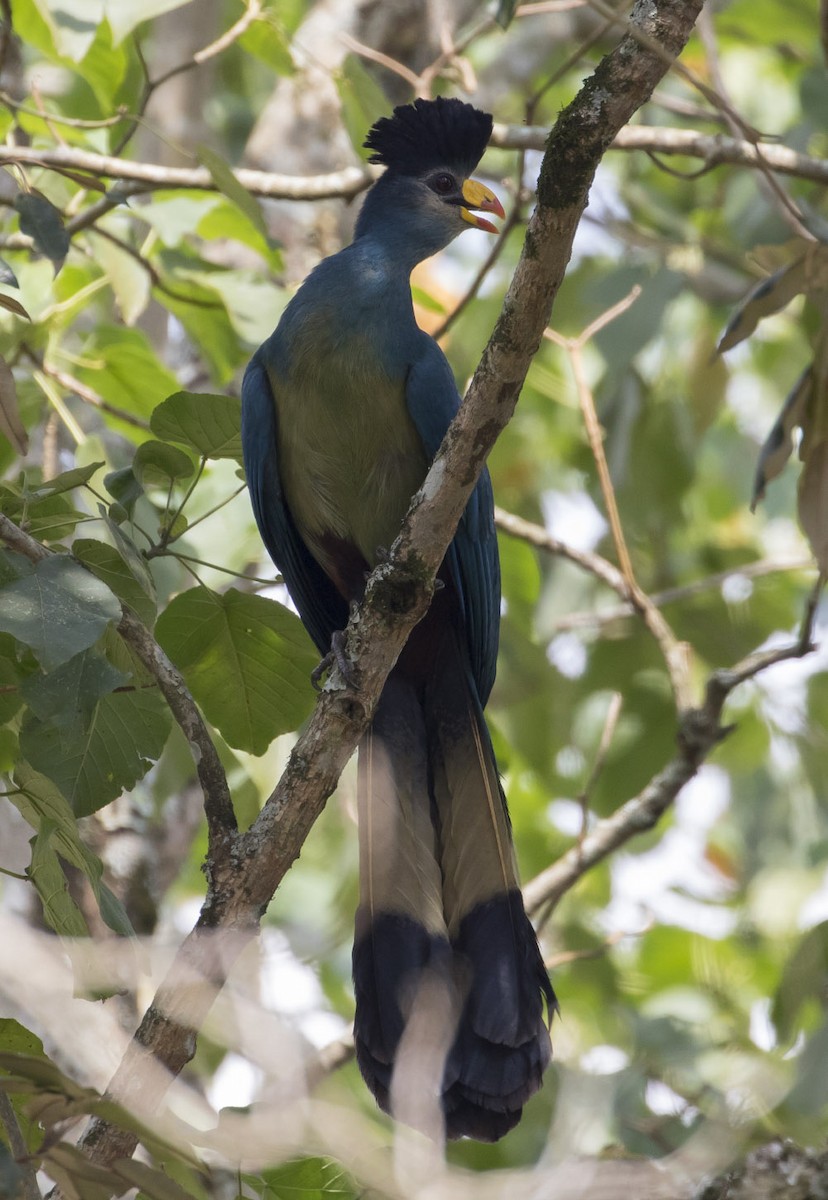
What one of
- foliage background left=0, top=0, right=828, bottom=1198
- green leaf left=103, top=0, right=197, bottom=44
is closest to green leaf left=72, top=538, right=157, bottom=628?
foliage background left=0, top=0, right=828, bottom=1198

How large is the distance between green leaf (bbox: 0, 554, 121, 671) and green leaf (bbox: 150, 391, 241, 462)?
53cm

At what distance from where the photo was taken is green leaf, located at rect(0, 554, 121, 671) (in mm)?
2078

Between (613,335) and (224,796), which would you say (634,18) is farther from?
(613,335)

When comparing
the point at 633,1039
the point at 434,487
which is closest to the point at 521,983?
the point at 434,487

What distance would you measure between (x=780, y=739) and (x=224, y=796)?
12.6ft

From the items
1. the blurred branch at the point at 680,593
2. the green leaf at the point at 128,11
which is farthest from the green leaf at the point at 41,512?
the blurred branch at the point at 680,593

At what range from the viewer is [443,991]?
9.94 ft

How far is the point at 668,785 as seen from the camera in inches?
149

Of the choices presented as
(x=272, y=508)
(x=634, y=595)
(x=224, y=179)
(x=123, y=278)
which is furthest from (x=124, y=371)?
(x=634, y=595)

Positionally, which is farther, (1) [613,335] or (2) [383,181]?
(1) [613,335]

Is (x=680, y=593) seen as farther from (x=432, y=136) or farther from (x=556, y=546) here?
(x=432, y=136)

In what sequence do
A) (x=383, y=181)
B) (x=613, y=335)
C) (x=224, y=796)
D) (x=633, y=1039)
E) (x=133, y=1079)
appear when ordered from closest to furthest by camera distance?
(x=133, y=1079)
(x=224, y=796)
(x=383, y=181)
(x=613, y=335)
(x=633, y=1039)

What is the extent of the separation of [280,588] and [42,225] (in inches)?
63.3

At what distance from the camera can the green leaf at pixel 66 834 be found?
7.39 ft
